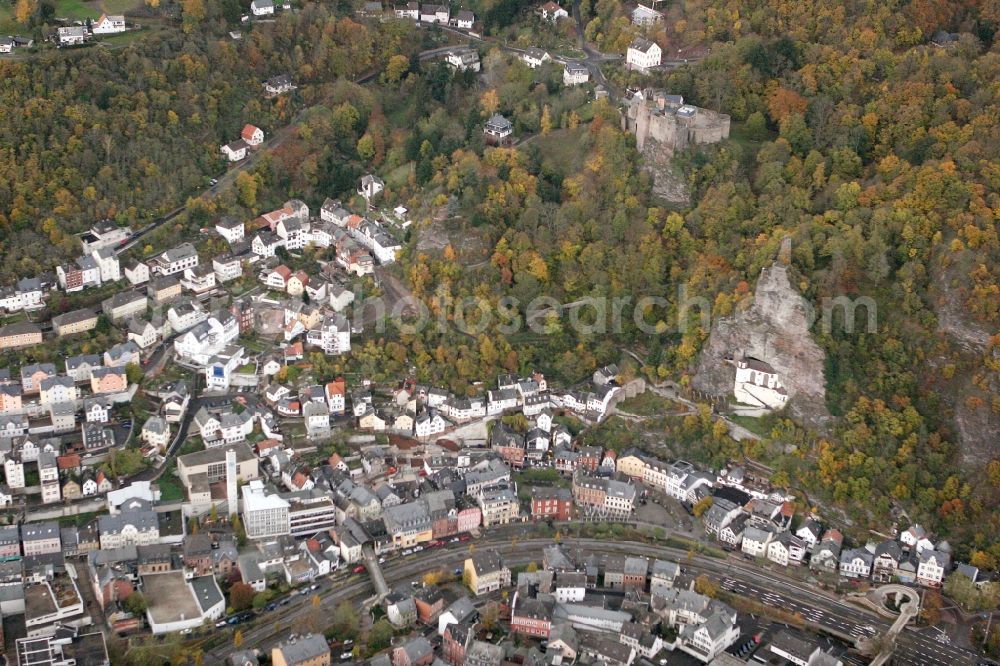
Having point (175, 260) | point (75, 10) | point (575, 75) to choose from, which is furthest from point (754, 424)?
point (75, 10)

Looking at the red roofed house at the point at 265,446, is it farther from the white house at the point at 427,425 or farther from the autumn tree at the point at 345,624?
the autumn tree at the point at 345,624

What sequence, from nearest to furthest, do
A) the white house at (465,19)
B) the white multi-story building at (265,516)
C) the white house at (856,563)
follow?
the white house at (856,563)
the white multi-story building at (265,516)
the white house at (465,19)

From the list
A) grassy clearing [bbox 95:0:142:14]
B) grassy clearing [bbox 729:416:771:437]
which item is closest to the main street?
grassy clearing [bbox 729:416:771:437]

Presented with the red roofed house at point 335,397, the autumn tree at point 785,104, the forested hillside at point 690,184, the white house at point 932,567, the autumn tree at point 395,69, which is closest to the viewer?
the white house at point 932,567

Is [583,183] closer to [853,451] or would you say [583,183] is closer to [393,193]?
[393,193]

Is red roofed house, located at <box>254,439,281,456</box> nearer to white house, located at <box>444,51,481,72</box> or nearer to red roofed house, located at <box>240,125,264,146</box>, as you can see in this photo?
red roofed house, located at <box>240,125,264,146</box>

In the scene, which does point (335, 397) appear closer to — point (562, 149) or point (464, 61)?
point (562, 149)

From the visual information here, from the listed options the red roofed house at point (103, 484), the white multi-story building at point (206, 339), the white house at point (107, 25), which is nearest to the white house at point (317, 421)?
the white multi-story building at point (206, 339)
